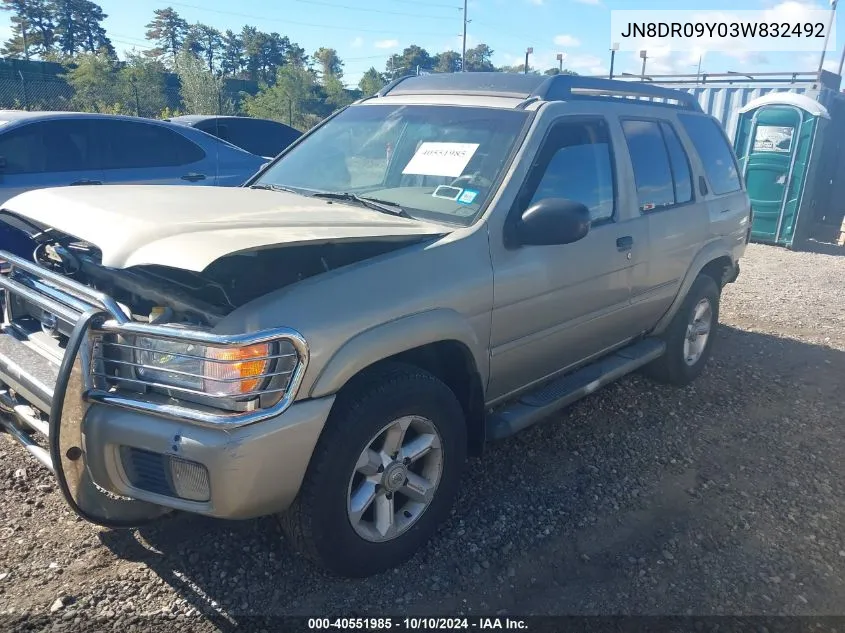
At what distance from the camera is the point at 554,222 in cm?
289

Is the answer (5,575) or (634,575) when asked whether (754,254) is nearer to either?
(634,575)

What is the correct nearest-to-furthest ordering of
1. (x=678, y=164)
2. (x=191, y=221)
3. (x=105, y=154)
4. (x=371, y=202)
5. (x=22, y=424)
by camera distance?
(x=191, y=221), (x=22, y=424), (x=371, y=202), (x=678, y=164), (x=105, y=154)

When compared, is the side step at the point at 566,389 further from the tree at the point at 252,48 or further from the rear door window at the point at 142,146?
the tree at the point at 252,48

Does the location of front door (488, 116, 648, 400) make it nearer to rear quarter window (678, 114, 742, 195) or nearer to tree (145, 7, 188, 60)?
rear quarter window (678, 114, 742, 195)

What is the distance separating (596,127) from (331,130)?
156 centimetres

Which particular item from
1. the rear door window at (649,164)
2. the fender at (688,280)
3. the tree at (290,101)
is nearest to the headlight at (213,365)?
the rear door window at (649,164)

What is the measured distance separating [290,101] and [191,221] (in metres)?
22.8

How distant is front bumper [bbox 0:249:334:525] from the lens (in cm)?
209

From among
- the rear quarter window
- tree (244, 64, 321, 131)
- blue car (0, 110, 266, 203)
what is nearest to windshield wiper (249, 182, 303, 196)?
the rear quarter window

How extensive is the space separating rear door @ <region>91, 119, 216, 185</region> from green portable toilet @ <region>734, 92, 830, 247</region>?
844cm

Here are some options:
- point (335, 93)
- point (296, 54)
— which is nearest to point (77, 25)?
point (296, 54)

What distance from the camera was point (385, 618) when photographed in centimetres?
254

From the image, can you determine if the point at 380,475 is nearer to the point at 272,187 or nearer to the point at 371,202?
the point at 371,202

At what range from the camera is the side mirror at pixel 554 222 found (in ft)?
9.47
